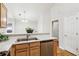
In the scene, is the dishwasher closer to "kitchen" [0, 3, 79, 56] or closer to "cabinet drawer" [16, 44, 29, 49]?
"kitchen" [0, 3, 79, 56]

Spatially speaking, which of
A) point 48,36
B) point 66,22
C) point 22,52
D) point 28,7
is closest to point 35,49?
point 22,52

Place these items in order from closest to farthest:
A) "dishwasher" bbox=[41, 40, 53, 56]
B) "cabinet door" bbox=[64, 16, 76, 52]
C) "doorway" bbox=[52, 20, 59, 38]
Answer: "dishwasher" bbox=[41, 40, 53, 56] → "cabinet door" bbox=[64, 16, 76, 52] → "doorway" bbox=[52, 20, 59, 38]

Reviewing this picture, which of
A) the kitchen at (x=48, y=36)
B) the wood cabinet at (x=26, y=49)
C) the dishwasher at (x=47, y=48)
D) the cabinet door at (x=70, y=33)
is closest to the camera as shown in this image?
the wood cabinet at (x=26, y=49)

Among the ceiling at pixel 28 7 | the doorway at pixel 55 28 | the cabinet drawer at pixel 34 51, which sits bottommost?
the cabinet drawer at pixel 34 51

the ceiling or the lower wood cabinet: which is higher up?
the ceiling

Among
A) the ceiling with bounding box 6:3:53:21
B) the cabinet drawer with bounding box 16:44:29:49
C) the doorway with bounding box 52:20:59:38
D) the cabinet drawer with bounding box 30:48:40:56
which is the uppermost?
the ceiling with bounding box 6:3:53:21

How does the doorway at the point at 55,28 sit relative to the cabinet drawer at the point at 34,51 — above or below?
above

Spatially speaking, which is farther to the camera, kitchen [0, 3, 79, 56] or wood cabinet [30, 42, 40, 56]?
wood cabinet [30, 42, 40, 56]

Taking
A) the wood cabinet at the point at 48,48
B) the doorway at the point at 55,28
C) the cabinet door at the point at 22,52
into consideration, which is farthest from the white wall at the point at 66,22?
the cabinet door at the point at 22,52

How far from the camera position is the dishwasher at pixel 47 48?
4.09 meters

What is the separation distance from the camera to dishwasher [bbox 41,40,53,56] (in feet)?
13.4

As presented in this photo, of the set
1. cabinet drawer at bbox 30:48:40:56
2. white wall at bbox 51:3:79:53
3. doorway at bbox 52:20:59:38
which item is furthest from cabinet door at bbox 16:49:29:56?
doorway at bbox 52:20:59:38

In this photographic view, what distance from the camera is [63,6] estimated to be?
6.69 m

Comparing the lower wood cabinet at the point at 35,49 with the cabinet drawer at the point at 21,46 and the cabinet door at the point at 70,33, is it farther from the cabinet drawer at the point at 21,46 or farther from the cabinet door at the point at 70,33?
the cabinet door at the point at 70,33
